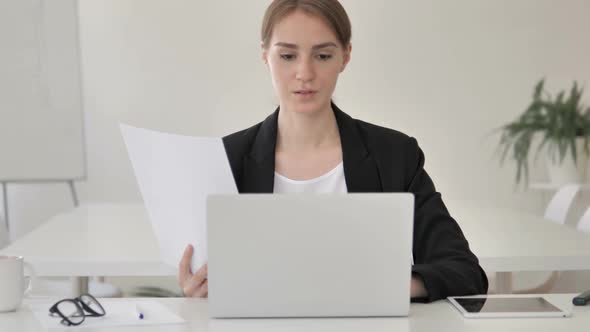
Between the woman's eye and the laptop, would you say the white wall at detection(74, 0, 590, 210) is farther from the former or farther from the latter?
the laptop

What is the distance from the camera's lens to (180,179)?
165 centimetres

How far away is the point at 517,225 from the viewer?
3098 millimetres

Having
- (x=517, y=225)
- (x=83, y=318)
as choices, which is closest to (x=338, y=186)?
(x=83, y=318)

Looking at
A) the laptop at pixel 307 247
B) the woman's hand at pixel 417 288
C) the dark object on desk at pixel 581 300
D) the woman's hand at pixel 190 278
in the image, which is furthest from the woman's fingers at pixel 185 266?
the dark object on desk at pixel 581 300

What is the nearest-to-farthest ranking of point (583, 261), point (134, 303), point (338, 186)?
point (134, 303) < point (338, 186) < point (583, 261)

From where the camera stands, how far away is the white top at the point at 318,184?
A: 2.15 metres

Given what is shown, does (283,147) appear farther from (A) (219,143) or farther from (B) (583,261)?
(B) (583,261)

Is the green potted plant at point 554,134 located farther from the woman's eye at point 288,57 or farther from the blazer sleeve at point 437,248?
the woman's eye at point 288,57

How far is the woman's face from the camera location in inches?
78.7

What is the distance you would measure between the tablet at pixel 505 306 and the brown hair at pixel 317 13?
72cm

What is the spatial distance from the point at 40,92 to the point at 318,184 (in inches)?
142

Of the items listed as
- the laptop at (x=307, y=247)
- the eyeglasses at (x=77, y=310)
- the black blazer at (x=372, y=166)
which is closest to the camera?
the laptop at (x=307, y=247)

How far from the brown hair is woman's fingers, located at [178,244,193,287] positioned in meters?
0.62

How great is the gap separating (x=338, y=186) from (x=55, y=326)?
2.88 feet
